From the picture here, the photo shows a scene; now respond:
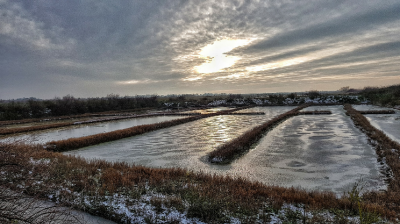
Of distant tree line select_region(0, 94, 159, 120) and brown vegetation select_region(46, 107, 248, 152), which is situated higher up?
distant tree line select_region(0, 94, 159, 120)

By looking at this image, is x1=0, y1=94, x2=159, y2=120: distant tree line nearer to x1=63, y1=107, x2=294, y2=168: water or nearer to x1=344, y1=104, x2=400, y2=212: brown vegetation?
x1=63, y1=107, x2=294, y2=168: water

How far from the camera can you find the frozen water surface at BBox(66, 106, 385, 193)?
728 cm

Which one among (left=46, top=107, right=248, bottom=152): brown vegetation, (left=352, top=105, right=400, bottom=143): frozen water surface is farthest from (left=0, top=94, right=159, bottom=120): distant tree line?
(left=352, top=105, right=400, bottom=143): frozen water surface

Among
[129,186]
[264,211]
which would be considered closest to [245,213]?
[264,211]

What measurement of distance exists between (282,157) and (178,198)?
21.3 ft

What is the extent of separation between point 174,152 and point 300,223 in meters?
7.81

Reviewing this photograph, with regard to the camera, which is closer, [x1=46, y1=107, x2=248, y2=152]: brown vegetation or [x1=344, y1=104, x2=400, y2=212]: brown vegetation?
[x1=344, y1=104, x2=400, y2=212]: brown vegetation

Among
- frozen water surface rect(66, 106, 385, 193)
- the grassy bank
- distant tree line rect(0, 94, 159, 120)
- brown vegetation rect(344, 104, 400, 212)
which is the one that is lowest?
frozen water surface rect(66, 106, 385, 193)

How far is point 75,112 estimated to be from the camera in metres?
38.8

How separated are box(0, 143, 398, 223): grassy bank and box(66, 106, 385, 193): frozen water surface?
162cm

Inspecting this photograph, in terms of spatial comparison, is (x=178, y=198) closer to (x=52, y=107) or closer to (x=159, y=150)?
(x=159, y=150)

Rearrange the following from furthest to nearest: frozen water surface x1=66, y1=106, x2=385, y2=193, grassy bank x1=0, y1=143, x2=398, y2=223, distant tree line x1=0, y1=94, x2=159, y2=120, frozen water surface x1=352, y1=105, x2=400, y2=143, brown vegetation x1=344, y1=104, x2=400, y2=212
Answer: distant tree line x1=0, y1=94, x2=159, y2=120 → frozen water surface x1=352, y1=105, x2=400, y2=143 → frozen water surface x1=66, y1=106, x2=385, y2=193 → brown vegetation x1=344, y1=104, x2=400, y2=212 → grassy bank x1=0, y1=143, x2=398, y2=223

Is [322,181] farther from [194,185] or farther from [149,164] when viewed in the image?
[149,164]

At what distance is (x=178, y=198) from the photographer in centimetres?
519
